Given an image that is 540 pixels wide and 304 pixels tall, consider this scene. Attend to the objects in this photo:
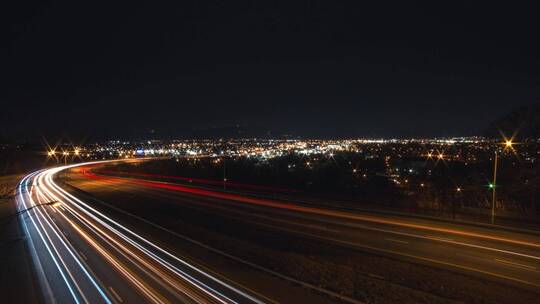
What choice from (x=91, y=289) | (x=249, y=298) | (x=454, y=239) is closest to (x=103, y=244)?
(x=91, y=289)

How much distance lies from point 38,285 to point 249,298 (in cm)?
831

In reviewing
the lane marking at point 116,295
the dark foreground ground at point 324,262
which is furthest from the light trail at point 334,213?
the lane marking at point 116,295

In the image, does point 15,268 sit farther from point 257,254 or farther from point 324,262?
point 324,262

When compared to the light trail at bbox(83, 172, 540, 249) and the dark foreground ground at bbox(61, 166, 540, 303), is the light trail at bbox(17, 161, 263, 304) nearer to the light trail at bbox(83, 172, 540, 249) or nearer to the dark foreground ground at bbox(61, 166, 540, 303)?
the dark foreground ground at bbox(61, 166, 540, 303)

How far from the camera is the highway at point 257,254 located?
41.6 ft

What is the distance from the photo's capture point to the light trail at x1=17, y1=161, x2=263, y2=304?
12469 mm

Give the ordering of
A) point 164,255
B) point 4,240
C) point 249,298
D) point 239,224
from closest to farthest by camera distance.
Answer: point 249,298 < point 164,255 < point 4,240 < point 239,224

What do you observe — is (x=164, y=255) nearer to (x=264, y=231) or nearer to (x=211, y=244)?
(x=211, y=244)

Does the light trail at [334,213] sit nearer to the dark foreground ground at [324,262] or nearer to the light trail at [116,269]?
the dark foreground ground at [324,262]

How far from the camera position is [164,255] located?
1686 cm

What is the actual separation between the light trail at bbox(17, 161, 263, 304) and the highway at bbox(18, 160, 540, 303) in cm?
5

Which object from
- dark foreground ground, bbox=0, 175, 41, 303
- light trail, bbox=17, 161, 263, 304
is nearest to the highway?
light trail, bbox=17, 161, 263, 304

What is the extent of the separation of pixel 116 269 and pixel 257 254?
583 centimetres

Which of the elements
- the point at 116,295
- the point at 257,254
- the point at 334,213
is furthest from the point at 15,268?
the point at 334,213
